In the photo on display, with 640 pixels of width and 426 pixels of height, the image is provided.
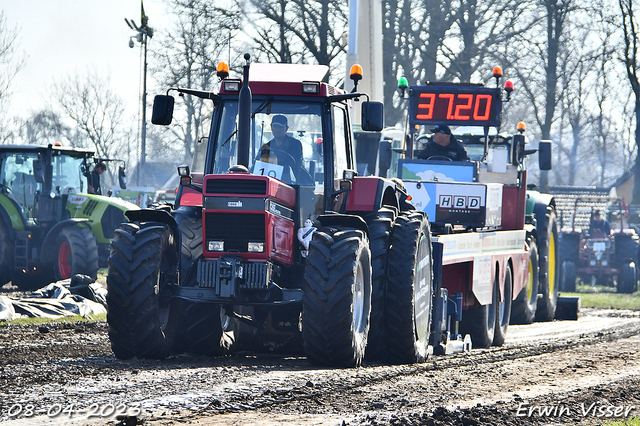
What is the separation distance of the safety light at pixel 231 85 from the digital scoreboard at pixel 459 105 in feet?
20.2

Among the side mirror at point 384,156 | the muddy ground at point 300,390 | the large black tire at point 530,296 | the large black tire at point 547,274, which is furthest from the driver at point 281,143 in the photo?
the large black tire at point 547,274

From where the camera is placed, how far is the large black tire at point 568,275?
23.7 meters

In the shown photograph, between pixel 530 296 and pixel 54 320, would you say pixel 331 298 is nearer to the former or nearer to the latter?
pixel 54 320

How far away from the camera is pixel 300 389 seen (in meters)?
6.38

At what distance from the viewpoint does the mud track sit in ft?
18.0

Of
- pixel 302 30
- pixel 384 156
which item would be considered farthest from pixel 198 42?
pixel 384 156

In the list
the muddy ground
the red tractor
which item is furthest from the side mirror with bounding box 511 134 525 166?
the red tractor

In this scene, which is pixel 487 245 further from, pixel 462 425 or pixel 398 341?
pixel 462 425

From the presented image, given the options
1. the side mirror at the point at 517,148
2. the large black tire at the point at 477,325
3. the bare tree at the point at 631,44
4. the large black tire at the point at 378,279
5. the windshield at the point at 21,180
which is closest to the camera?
the large black tire at the point at 378,279

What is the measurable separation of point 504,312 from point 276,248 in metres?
5.46

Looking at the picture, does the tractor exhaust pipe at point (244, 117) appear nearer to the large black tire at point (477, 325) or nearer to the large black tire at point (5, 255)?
the large black tire at point (477, 325)

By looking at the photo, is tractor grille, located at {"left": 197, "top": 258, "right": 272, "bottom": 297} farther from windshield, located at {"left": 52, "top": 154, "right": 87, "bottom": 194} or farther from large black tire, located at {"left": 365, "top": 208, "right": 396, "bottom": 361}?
windshield, located at {"left": 52, "top": 154, "right": 87, "bottom": 194}

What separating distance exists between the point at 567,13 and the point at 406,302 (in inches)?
1086

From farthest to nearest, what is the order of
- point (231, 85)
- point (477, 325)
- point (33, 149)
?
point (33, 149) < point (477, 325) < point (231, 85)
